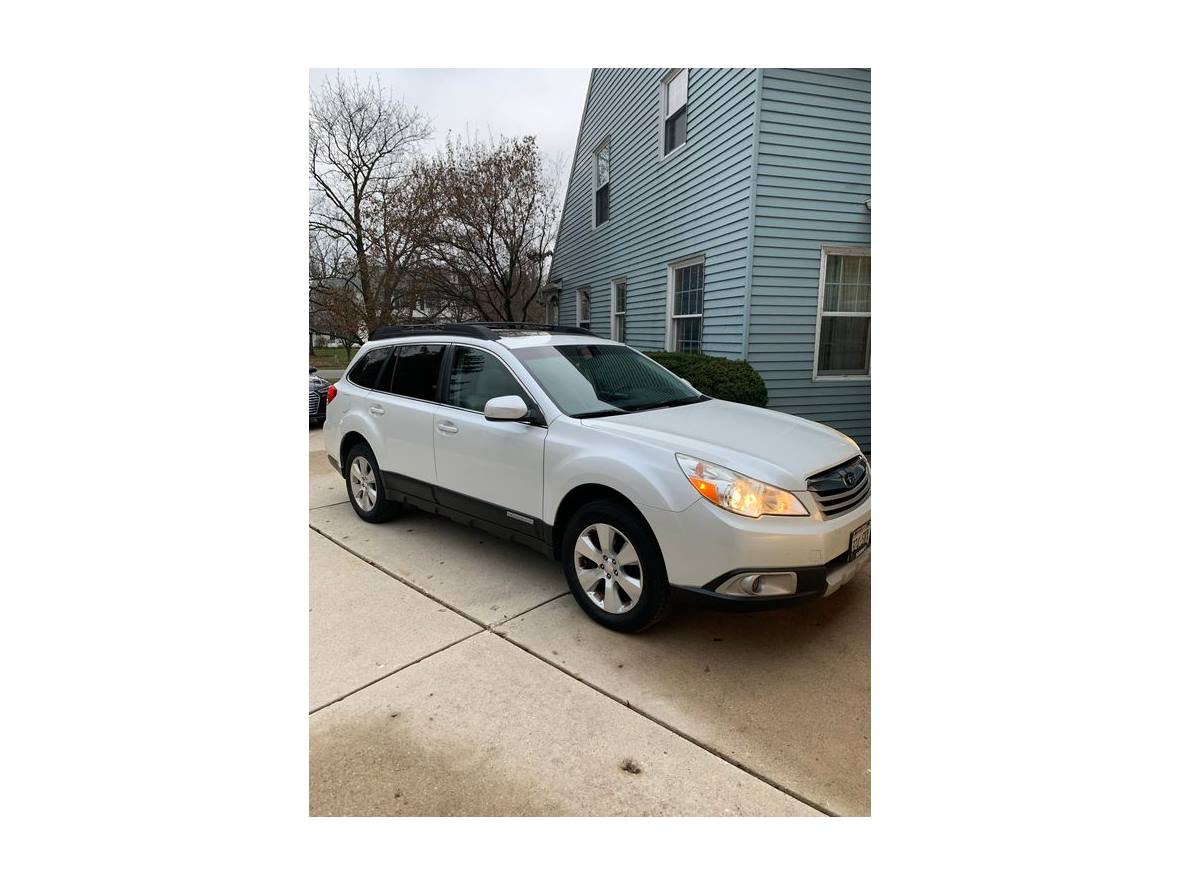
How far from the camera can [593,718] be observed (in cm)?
231

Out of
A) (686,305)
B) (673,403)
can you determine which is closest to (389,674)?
(673,403)

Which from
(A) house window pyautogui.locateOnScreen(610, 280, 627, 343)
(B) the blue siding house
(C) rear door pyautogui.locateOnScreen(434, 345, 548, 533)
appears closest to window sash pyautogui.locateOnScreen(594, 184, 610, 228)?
(A) house window pyautogui.locateOnScreen(610, 280, 627, 343)

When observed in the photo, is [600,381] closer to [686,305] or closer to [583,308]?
[686,305]

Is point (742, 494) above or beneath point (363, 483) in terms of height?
above

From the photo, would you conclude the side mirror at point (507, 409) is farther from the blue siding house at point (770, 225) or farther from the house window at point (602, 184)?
the house window at point (602, 184)

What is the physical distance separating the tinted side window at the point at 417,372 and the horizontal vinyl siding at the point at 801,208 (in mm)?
4137

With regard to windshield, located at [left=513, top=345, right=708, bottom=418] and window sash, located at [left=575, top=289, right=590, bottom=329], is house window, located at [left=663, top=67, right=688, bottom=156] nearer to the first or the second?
window sash, located at [left=575, top=289, right=590, bottom=329]

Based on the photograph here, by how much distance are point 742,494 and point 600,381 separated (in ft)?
4.42

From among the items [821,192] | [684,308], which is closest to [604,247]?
[684,308]

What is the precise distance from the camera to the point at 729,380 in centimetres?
644

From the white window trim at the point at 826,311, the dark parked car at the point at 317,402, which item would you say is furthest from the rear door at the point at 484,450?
→ the dark parked car at the point at 317,402

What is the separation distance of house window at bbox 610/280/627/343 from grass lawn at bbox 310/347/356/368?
354 inches

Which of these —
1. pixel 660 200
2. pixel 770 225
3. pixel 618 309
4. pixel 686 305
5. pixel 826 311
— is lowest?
pixel 826 311

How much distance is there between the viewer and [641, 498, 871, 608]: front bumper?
97.3 inches
